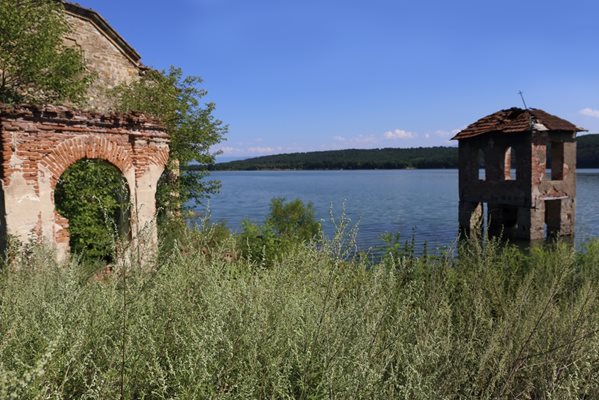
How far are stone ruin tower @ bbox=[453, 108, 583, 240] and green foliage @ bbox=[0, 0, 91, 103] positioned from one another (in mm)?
16621

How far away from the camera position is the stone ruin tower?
20.0 meters

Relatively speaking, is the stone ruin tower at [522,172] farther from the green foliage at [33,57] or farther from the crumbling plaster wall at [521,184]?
the green foliage at [33,57]

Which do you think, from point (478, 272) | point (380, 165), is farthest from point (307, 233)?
point (380, 165)

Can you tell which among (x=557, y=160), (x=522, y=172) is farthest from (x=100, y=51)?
(x=557, y=160)

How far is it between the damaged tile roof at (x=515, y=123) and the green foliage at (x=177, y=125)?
12583 mm

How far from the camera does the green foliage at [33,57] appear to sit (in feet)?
35.7

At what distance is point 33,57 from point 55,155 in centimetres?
411

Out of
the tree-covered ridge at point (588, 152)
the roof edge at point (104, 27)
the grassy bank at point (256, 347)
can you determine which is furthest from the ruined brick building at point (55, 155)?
the tree-covered ridge at point (588, 152)

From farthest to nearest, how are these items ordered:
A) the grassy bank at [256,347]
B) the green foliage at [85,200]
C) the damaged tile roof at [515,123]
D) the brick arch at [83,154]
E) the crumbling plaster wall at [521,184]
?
1. the damaged tile roof at [515,123]
2. the crumbling plaster wall at [521,184]
3. the green foliage at [85,200]
4. the brick arch at [83,154]
5. the grassy bank at [256,347]

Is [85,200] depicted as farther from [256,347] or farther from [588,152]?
[588,152]

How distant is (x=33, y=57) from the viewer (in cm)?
1101

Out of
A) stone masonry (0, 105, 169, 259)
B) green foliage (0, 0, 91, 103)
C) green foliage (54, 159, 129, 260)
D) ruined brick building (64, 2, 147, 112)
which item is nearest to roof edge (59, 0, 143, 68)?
ruined brick building (64, 2, 147, 112)

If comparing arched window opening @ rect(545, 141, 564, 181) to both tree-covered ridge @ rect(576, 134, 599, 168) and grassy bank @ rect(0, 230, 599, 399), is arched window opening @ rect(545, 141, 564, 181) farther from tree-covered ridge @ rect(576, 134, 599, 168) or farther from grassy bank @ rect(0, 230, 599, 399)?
tree-covered ridge @ rect(576, 134, 599, 168)

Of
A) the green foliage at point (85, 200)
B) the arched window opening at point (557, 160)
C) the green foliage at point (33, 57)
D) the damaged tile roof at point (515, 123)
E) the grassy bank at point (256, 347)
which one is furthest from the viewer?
the arched window opening at point (557, 160)
